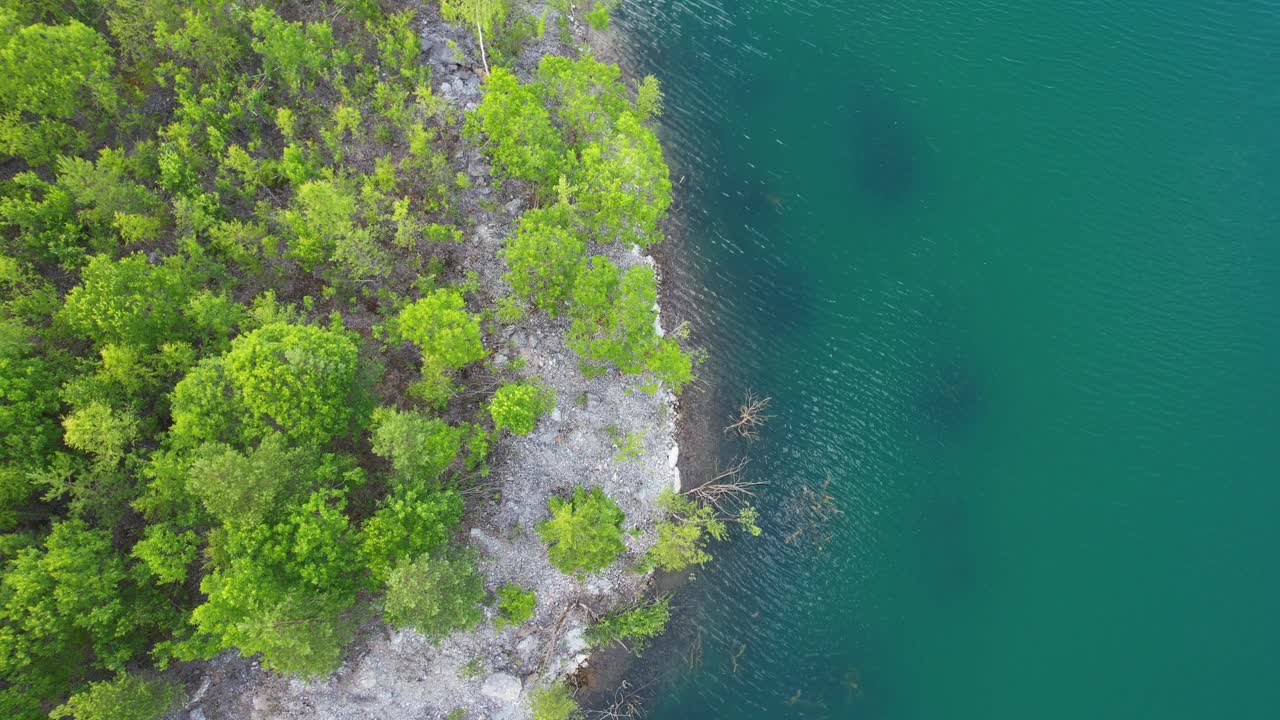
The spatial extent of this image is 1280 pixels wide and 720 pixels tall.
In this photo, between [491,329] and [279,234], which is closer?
[279,234]

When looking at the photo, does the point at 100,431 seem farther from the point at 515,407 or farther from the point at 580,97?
the point at 580,97

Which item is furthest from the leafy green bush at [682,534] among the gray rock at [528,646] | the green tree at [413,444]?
the green tree at [413,444]

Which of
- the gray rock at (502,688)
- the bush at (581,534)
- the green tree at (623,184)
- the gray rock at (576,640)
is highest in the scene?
the green tree at (623,184)

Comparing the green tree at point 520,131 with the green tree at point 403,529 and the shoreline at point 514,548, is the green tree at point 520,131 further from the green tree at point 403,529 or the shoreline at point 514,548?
A: the green tree at point 403,529

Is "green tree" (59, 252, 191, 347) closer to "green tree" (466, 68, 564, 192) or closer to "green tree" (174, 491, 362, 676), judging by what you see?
"green tree" (174, 491, 362, 676)

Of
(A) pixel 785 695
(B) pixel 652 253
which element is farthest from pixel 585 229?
(A) pixel 785 695

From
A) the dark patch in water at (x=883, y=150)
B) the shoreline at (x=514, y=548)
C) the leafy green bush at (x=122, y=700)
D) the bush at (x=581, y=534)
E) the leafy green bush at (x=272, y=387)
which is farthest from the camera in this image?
the dark patch in water at (x=883, y=150)

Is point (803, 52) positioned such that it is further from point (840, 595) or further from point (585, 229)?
point (840, 595)
